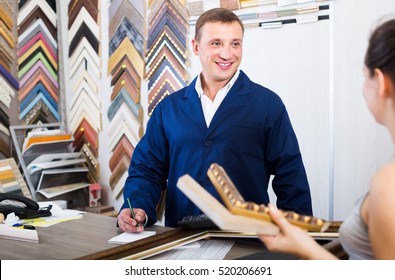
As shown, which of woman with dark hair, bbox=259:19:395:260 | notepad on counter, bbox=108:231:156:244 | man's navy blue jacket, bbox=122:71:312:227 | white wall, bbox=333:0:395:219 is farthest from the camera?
white wall, bbox=333:0:395:219

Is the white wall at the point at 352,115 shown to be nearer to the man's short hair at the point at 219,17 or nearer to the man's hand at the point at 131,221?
the man's short hair at the point at 219,17

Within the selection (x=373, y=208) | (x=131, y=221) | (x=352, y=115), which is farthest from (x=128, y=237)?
(x=352, y=115)

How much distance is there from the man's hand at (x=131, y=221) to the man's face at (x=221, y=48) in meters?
0.55

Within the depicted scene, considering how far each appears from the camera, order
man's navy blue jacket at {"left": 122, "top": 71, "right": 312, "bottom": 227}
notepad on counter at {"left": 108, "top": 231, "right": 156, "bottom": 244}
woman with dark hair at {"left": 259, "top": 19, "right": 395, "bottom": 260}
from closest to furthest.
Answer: woman with dark hair at {"left": 259, "top": 19, "right": 395, "bottom": 260}
notepad on counter at {"left": 108, "top": 231, "right": 156, "bottom": 244}
man's navy blue jacket at {"left": 122, "top": 71, "right": 312, "bottom": 227}

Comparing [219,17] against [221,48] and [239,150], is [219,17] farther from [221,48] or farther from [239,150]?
[239,150]

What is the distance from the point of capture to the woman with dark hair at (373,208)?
832 mm

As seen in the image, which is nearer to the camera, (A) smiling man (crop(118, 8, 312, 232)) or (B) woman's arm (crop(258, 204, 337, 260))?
(B) woman's arm (crop(258, 204, 337, 260))

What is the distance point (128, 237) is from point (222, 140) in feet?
1.48

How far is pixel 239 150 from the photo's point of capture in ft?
5.61

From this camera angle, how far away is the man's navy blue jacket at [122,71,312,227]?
5.57 ft

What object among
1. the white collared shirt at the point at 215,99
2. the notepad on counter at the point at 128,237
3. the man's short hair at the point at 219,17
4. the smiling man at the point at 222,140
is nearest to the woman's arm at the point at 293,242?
the notepad on counter at the point at 128,237

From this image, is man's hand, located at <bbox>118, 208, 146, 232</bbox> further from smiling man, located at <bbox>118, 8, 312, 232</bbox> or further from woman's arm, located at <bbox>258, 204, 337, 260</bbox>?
woman's arm, located at <bbox>258, 204, 337, 260</bbox>

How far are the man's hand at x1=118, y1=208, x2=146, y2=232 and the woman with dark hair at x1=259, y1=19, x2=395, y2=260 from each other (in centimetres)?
71

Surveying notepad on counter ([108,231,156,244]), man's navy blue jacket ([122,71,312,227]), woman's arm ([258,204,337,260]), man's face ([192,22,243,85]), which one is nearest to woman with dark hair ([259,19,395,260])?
woman's arm ([258,204,337,260])
